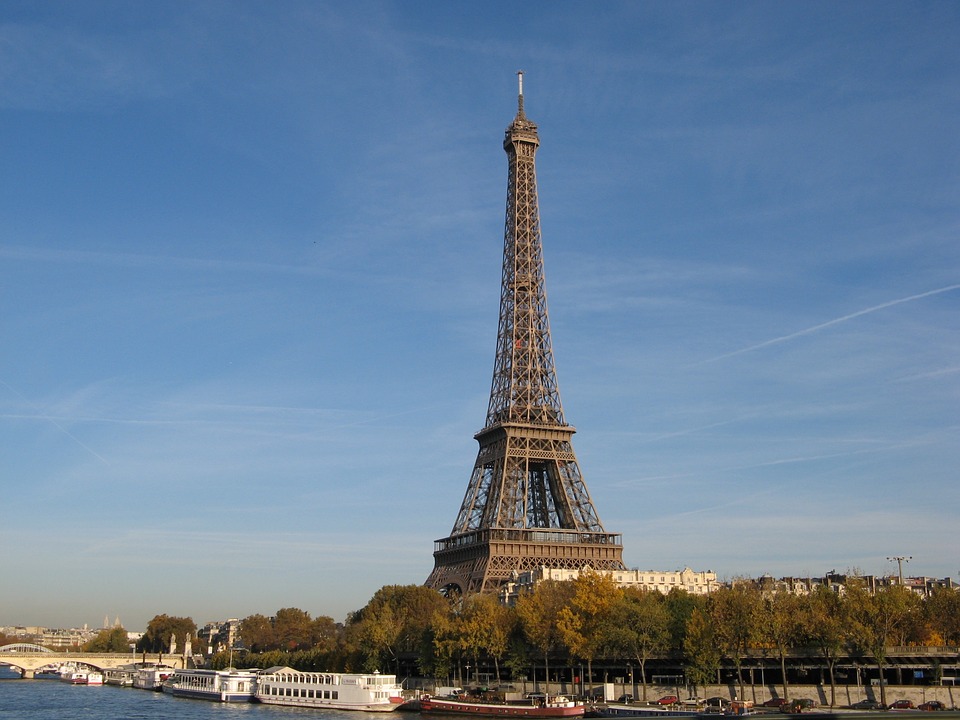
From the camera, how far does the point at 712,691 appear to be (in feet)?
307

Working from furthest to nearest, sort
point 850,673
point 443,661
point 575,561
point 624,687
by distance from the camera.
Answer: point 575,561, point 443,661, point 624,687, point 850,673

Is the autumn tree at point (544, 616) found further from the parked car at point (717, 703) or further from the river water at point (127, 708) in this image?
the river water at point (127, 708)

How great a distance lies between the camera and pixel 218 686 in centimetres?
12738

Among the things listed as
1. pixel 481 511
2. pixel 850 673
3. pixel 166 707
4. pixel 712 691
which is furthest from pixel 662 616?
pixel 166 707

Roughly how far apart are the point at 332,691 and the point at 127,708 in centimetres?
2233

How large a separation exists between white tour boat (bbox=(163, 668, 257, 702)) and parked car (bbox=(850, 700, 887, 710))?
7080 cm

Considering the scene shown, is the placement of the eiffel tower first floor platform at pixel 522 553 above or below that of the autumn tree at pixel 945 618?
above

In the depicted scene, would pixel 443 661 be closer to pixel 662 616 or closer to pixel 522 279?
pixel 662 616

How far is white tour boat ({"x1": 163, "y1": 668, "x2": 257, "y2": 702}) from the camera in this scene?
123688 mm

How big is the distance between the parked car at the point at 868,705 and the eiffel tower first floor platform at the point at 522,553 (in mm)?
46299

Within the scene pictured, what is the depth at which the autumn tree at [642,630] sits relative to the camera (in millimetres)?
92375

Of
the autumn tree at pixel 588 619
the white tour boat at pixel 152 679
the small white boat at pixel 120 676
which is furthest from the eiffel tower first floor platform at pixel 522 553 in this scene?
the small white boat at pixel 120 676

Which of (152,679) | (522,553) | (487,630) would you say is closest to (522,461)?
(522,553)

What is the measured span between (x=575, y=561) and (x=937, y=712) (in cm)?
5875
